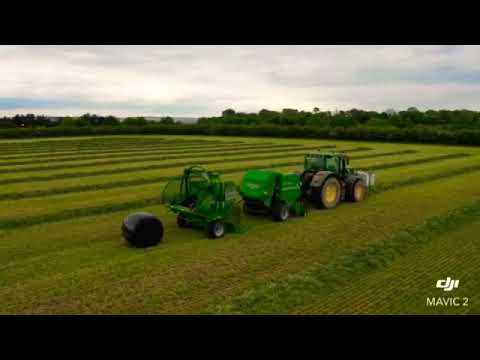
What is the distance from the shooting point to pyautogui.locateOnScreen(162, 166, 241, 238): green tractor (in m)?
12.6

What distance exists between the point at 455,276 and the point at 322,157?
808 cm

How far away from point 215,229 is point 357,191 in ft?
24.5

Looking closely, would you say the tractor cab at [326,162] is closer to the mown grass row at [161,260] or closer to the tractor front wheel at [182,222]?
the mown grass row at [161,260]

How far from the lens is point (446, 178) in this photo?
25.0 m

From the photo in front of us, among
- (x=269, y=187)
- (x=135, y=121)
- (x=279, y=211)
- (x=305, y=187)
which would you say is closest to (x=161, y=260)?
(x=269, y=187)

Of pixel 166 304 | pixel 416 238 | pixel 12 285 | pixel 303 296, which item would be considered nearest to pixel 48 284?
pixel 12 285

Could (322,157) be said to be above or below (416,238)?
above

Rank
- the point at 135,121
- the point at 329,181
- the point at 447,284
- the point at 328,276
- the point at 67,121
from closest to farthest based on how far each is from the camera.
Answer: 1. the point at 447,284
2. the point at 328,276
3. the point at 329,181
4. the point at 135,121
5. the point at 67,121

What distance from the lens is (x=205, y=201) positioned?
41.8 ft

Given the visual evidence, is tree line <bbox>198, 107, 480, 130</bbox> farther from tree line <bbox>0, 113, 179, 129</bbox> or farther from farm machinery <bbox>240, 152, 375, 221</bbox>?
farm machinery <bbox>240, 152, 375, 221</bbox>

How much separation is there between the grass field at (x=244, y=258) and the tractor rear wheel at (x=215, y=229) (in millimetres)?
271

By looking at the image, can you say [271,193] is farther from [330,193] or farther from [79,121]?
[79,121]
